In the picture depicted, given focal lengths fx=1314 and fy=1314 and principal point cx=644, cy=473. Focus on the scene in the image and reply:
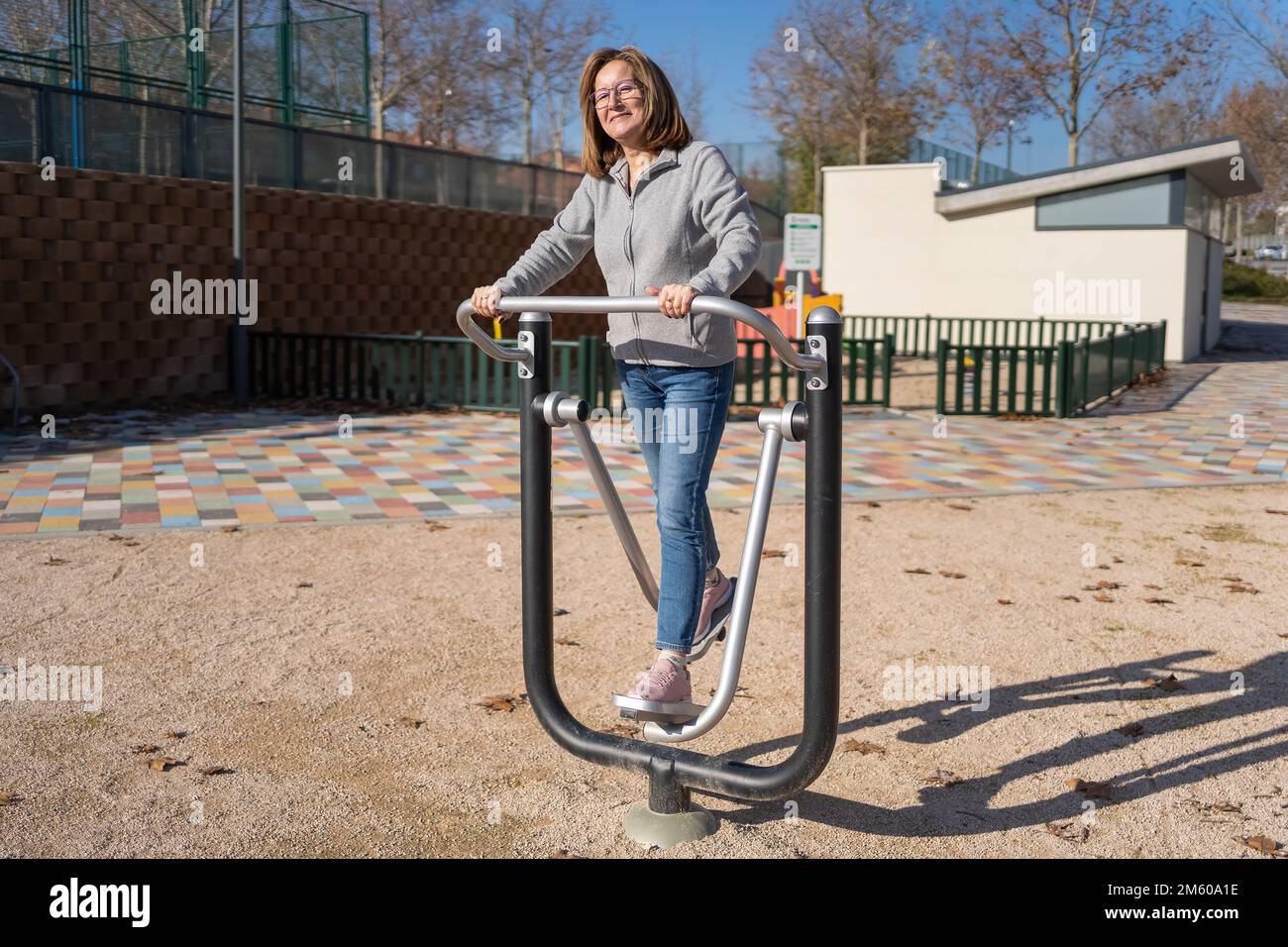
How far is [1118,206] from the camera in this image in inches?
932

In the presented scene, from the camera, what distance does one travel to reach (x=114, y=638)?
5004 millimetres

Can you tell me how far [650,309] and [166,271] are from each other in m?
12.1

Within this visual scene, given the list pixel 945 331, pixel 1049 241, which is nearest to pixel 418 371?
pixel 945 331

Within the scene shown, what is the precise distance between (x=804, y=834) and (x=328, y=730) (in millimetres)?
1570

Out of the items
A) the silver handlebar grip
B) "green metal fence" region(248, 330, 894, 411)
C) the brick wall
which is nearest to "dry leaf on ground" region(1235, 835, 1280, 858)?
the silver handlebar grip

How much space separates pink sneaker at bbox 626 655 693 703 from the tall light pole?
35.8 ft

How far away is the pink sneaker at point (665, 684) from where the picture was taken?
351 cm

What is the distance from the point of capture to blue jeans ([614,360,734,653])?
11.8 ft

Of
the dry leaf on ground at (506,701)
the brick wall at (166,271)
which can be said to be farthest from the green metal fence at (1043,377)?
the dry leaf on ground at (506,701)

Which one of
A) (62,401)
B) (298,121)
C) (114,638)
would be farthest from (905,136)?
(114,638)

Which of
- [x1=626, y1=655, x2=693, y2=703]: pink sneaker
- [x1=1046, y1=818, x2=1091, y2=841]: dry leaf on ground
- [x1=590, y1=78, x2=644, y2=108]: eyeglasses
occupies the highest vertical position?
[x1=590, y1=78, x2=644, y2=108]: eyeglasses
